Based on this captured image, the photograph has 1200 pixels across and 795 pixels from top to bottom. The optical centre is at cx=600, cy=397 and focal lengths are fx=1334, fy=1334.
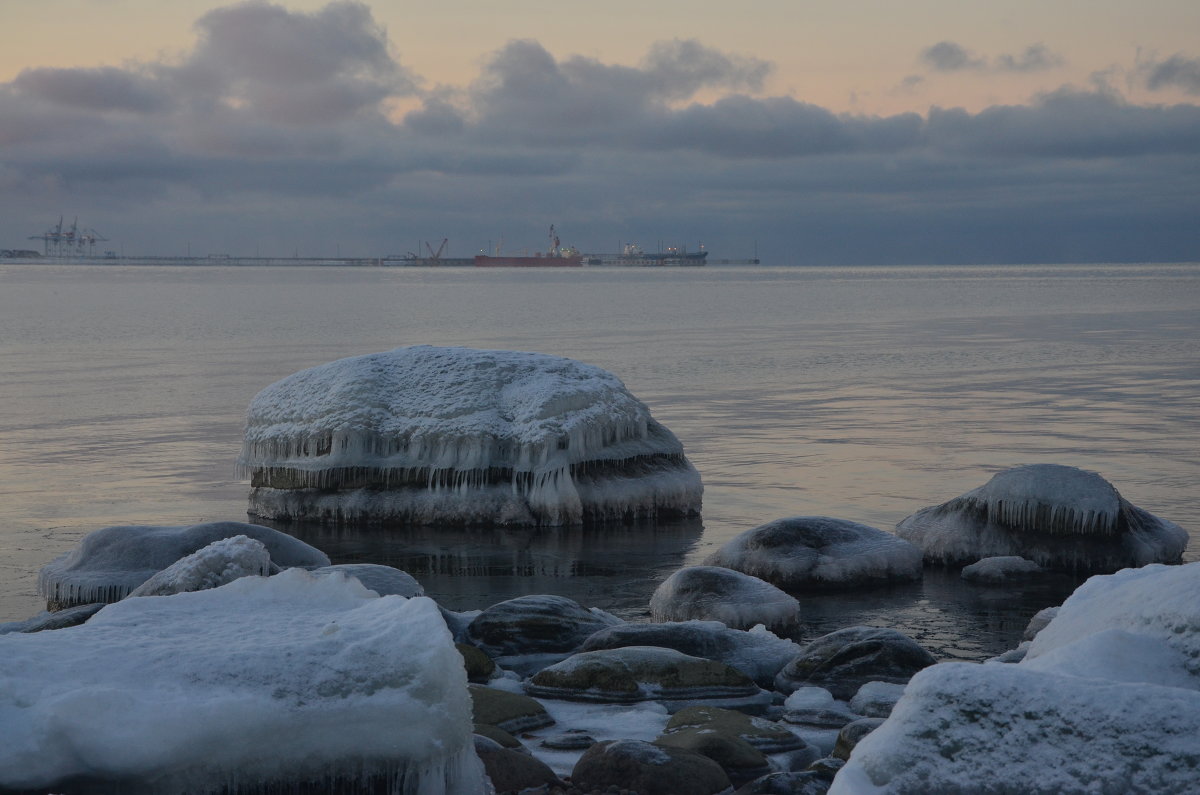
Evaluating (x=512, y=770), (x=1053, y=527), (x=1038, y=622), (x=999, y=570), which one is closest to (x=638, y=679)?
(x=512, y=770)

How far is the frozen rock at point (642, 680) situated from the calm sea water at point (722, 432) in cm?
303

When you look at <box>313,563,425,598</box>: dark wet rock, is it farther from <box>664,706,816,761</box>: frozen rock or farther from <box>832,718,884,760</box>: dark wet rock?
<box>832,718,884,760</box>: dark wet rock

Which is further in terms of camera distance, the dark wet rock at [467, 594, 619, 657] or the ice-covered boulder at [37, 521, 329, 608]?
the ice-covered boulder at [37, 521, 329, 608]

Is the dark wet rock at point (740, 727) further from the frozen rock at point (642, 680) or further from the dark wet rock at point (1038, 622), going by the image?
the dark wet rock at point (1038, 622)

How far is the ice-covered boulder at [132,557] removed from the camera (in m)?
12.3

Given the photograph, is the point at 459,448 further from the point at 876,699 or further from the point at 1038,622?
the point at 876,699

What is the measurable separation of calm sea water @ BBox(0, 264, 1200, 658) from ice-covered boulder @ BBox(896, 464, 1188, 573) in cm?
55

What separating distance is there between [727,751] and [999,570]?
7.88 meters

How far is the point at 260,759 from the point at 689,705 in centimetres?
420

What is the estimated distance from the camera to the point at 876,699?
894 cm

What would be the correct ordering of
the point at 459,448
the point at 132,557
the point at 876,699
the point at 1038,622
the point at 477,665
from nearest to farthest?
the point at 876,699 < the point at 477,665 < the point at 1038,622 < the point at 132,557 < the point at 459,448

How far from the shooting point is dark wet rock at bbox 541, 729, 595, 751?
787cm

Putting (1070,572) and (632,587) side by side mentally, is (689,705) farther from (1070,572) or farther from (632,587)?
(1070,572)

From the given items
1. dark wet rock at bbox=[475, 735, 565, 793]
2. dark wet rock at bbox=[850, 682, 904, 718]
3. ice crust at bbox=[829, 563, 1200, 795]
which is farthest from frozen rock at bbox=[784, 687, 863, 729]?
ice crust at bbox=[829, 563, 1200, 795]
